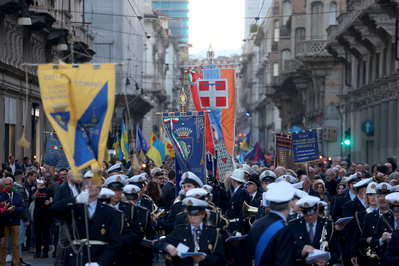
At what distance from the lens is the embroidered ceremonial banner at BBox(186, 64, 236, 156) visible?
20.8m

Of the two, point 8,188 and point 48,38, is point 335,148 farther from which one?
point 8,188

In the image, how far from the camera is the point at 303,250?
8.09 metres

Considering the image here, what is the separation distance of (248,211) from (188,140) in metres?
3.85

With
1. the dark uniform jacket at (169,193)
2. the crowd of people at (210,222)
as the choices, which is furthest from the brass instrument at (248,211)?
the dark uniform jacket at (169,193)

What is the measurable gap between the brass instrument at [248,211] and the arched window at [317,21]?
40.1 meters

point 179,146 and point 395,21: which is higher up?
point 395,21

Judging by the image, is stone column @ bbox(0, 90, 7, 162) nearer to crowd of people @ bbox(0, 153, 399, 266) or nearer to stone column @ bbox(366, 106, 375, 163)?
stone column @ bbox(366, 106, 375, 163)

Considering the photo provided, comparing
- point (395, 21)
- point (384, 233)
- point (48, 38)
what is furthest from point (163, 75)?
point (384, 233)

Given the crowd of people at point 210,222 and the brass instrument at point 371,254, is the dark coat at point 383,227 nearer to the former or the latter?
the crowd of people at point 210,222

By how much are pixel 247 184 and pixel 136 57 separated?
59.5m

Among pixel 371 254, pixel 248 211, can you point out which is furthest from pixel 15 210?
pixel 371 254

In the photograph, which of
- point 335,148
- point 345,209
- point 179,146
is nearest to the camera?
point 345,209

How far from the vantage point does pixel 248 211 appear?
12.7m

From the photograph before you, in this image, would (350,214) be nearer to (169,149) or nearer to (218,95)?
(218,95)
